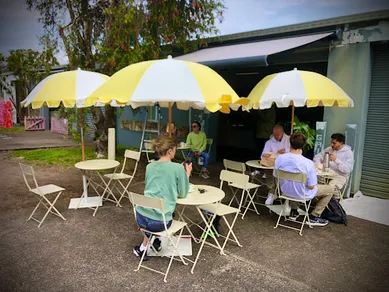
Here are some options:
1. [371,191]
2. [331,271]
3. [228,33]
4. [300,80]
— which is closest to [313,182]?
[331,271]

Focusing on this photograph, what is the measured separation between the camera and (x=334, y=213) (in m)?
4.42

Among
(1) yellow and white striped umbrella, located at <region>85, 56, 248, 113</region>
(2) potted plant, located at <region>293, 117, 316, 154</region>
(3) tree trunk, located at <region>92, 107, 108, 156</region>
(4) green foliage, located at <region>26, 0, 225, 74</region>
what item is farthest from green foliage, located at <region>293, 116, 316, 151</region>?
(3) tree trunk, located at <region>92, 107, 108, 156</region>

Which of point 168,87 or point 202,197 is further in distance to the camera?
point 202,197

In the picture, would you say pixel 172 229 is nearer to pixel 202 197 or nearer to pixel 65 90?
pixel 202 197

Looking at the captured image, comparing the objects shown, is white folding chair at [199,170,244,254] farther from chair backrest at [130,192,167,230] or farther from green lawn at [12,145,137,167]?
green lawn at [12,145,137,167]

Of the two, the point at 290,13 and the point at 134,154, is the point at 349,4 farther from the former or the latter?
the point at 134,154

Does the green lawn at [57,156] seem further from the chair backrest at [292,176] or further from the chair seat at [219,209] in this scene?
the chair backrest at [292,176]

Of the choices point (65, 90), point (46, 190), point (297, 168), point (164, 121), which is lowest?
point (46, 190)

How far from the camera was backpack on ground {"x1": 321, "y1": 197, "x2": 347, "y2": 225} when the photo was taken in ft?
14.3

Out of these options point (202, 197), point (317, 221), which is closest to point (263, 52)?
point (317, 221)

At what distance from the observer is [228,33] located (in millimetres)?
7414

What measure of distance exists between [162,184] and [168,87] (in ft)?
3.25

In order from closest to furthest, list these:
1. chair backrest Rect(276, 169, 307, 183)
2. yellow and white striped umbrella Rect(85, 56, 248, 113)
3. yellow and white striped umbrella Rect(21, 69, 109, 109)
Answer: yellow and white striped umbrella Rect(85, 56, 248, 113)
chair backrest Rect(276, 169, 307, 183)
yellow and white striped umbrella Rect(21, 69, 109, 109)

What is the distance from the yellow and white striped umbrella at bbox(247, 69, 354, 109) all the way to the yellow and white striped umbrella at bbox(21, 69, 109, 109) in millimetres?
2306
